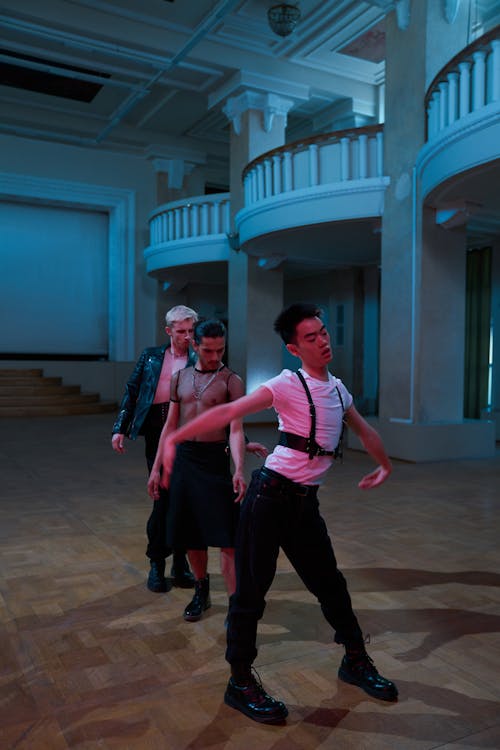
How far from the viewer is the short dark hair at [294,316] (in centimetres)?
239

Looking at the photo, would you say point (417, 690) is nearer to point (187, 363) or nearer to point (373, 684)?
point (373, 684)

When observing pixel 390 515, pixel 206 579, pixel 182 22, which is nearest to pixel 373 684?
pixel 206 579

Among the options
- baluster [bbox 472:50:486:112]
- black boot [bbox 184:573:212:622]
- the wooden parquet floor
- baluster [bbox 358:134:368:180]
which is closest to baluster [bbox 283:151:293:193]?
baluster [bbox 358:134:368:180]

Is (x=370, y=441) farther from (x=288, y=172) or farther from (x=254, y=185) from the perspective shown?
(x=254, y=185)

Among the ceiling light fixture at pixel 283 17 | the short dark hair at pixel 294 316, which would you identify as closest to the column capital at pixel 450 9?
the ceiling light fixture at pixel 283 17

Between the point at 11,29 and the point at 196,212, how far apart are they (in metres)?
4.64

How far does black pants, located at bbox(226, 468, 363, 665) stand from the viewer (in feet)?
7.93

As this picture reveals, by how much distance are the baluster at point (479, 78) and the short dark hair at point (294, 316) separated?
556 cm

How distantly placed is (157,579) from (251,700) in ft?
4.80

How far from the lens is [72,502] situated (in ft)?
20.1

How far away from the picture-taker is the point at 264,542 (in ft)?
7.94

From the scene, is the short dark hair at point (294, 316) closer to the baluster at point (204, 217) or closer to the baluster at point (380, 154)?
the baluster at point (380, 154)

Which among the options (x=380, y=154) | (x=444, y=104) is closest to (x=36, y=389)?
(x=380, y=154)

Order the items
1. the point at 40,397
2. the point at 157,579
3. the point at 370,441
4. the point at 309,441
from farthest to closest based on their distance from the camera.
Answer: the point at 40,397
the point at 157,579
the point at 370,441
the point at 309,441
